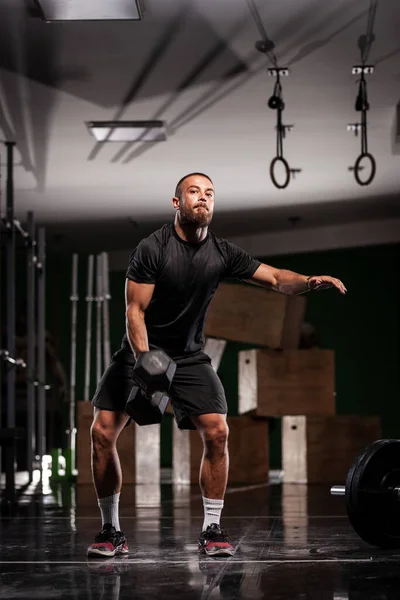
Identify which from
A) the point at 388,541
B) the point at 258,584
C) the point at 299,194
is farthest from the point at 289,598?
the point at 299,194

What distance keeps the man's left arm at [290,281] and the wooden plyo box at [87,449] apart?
4.03m

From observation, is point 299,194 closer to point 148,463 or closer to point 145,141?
point 145,141

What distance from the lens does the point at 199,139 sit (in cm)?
705

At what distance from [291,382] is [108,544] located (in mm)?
4438

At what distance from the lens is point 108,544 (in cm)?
319

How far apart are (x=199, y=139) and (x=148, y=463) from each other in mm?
2378

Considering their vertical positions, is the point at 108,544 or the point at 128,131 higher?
the point at 128,131

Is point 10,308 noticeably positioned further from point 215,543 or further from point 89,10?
point 215,543

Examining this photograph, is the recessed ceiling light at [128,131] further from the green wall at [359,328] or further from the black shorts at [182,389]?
the green wall at [359,328]

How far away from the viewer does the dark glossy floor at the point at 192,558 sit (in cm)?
253

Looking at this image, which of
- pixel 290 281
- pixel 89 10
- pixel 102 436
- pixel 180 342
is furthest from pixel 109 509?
pixel 89 10

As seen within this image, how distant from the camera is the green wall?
10.7 meters

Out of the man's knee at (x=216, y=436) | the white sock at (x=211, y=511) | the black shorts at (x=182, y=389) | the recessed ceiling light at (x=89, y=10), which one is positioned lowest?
the white sock at (x=211, y=511)

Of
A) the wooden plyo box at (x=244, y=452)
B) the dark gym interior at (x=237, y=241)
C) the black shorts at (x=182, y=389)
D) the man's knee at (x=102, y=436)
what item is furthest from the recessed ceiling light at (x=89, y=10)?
the wooden plyo box at (x=244, y=452)
